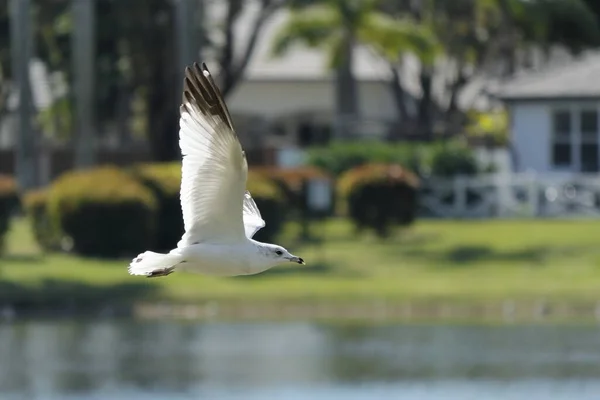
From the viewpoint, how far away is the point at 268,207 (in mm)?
31344

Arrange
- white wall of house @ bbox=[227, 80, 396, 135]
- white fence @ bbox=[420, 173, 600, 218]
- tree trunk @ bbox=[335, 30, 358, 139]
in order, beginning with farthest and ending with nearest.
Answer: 1. white wall of house @ bbox=[227, 80, 396, 135]
2. tree trunk @ bbox=[335, 30, 358, 139]
3. white fence @ bbox=[420, 173, 600, 218]

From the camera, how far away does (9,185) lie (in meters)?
32.2

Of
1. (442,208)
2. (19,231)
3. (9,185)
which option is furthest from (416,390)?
(442,208)

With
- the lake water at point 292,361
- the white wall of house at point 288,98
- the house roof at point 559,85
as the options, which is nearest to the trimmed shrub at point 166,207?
the lake water at point 292,361

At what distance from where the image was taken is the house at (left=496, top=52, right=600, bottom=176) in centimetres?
4288

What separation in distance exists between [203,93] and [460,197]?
96.8ft

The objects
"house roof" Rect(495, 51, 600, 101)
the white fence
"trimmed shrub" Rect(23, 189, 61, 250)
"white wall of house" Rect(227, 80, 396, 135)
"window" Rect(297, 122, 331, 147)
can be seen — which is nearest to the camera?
"trimmed shrub" Rect(23, 189, 61, 250)

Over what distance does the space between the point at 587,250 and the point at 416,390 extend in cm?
1141

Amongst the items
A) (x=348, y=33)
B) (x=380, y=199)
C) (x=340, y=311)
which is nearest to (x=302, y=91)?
(x=348, y=33)

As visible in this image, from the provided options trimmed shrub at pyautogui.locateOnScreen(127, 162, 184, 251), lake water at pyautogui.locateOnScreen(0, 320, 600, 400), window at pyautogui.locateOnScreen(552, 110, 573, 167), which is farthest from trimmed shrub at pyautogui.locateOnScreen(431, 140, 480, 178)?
lake water at pyautogui.locateOnScreen(0, 320, 600, 400)

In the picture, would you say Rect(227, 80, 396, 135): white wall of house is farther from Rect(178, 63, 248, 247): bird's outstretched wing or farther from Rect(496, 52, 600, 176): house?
Rect(178, 63, 248, 247): bird's outstretched wing

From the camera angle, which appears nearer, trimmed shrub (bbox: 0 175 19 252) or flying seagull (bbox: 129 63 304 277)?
flying seagull (bbox: 129 63 304 277)

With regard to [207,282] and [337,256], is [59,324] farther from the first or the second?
[337,256]

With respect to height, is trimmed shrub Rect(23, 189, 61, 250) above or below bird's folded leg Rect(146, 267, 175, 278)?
below
